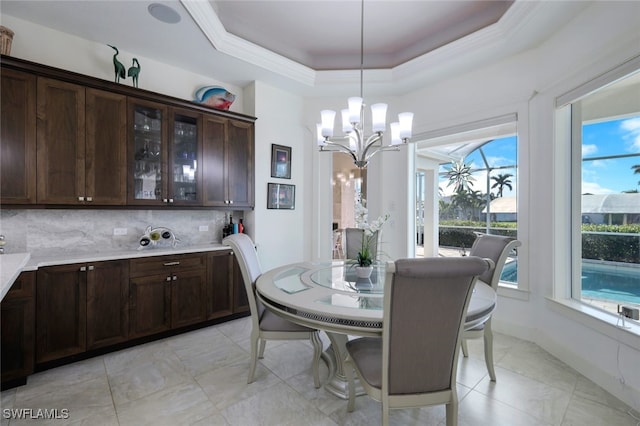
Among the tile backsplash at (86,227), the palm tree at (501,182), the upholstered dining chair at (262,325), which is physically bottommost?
the upholstered dining chair at (262,325)

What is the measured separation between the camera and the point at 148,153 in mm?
2820

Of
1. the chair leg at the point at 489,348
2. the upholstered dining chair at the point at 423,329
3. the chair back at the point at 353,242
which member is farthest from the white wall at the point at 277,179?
the upholstered dining chair at the point at 423,329

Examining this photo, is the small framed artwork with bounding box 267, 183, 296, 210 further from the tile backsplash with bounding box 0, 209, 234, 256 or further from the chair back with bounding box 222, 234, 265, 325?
the chair back with bounding box 222, 234, 265, 325

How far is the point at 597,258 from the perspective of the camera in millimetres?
2334

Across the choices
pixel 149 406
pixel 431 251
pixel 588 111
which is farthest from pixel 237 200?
pixel 588 111

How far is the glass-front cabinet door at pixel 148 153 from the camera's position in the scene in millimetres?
2719

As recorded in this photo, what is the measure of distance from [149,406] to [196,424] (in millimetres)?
403

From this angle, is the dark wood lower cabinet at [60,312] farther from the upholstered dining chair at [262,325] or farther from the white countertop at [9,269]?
the upholstered dining chair at [262,325]

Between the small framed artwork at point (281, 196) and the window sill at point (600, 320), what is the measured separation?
9.86 feet

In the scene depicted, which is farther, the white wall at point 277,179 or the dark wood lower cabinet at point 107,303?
the white wall at point 277,179

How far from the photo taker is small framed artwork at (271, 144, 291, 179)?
3.79 metres

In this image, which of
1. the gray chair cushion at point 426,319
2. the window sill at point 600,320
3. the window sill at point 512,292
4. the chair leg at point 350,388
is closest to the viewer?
the gray chair cushion at point 426,319

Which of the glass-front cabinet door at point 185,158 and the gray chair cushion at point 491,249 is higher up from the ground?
the glass-front cabinet door at point 185,158

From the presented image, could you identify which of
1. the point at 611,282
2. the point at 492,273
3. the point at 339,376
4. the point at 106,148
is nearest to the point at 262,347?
the point at 339,376
